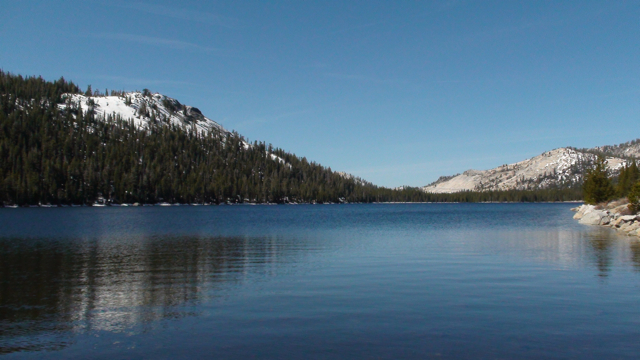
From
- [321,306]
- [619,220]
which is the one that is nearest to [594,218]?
[619,220]

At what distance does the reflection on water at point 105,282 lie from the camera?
13781 mm

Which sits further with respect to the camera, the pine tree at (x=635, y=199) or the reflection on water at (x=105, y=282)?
the pine tree at (x=635, y=199)

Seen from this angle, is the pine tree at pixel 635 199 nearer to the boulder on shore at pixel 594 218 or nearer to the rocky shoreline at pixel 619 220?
the rocky shoreline at pixel 619 220

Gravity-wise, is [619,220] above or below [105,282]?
above

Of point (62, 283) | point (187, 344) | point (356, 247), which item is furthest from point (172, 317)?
point (356, 247)

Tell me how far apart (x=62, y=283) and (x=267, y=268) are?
1044 centimetres

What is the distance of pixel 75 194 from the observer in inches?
6777

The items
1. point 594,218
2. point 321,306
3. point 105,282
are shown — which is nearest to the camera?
point 321,306

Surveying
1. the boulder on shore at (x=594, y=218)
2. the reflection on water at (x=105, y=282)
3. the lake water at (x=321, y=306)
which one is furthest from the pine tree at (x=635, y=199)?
the reflection on water at (x=105, y=282)

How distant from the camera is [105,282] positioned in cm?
2122

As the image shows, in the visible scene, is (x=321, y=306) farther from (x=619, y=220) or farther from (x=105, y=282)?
(x=619, y=220)

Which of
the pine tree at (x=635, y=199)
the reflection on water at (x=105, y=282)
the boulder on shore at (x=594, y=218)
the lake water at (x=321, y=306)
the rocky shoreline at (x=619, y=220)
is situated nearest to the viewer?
the lake water at (x=321, y=306)

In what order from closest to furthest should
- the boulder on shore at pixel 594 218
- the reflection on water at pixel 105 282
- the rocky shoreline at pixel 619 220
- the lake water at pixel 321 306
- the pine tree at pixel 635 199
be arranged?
1. the lake water at pixel 321 306
2. the reflection on water at pixel 105 282
3. the rocky shoreline at pixel 619 220
4. the pine tree at pixel 635 199
5. the boulder on shore at pixel 594 218

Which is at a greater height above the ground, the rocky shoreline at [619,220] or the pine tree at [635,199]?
the pine tree at [635,199]
